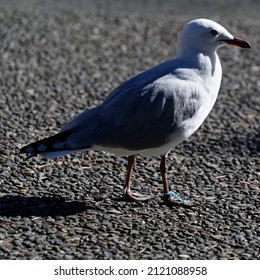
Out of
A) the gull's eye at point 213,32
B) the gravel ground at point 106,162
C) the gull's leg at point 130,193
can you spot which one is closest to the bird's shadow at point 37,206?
the gravel ground at point 106,162

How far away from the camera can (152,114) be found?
5422 millimetres

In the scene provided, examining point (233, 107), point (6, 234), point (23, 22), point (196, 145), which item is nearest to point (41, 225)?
point (6, 234)

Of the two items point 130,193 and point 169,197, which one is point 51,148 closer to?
point 130,193

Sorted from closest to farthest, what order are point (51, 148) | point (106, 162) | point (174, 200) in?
point (51, 148), point (174, 200), point (106, 162)

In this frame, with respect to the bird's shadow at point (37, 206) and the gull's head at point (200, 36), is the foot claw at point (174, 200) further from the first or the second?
the gull's head at point (200, 36)

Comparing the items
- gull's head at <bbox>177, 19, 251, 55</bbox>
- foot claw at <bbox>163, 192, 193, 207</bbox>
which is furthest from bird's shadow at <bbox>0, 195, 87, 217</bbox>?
gull's head at <bbox>177, 19, 251, 55</bbox>

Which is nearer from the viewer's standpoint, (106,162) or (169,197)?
(169,197)

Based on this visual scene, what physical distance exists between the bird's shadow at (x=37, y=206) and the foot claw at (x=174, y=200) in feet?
1.98

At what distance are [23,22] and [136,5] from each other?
232cm

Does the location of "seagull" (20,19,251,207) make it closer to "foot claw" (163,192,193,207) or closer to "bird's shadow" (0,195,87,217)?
"foot claw" (163,192,193,207)

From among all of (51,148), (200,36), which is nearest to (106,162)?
(51,148)

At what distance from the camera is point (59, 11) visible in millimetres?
11438

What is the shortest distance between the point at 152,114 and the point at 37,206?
104 centimetres

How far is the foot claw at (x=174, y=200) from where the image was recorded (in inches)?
220
